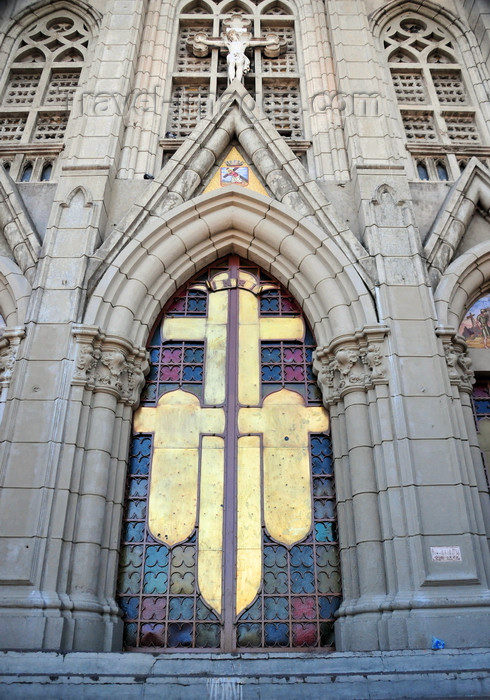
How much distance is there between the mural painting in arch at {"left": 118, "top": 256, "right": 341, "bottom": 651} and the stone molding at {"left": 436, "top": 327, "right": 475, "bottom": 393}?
6.02 feet

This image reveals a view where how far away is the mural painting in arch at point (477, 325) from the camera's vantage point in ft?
31.8

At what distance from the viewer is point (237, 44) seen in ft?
40.1

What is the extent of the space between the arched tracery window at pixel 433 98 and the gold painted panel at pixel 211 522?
599cm

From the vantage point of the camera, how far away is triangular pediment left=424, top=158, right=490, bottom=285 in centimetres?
953

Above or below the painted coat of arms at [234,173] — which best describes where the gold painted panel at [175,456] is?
below

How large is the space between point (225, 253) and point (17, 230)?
3.20m

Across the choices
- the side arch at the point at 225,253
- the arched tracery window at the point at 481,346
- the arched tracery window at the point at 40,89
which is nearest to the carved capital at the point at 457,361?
the arched tracery window at the point at 481,346

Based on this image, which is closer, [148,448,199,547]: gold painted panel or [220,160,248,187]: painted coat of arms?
[148,448,199,547]: gold painted panel

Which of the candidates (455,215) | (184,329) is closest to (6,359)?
(184,329)

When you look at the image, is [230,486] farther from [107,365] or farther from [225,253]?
[225,253]

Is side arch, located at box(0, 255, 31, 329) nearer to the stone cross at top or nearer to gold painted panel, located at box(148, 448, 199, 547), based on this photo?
gold painted panel, located at box(148, 448, 199, 547)

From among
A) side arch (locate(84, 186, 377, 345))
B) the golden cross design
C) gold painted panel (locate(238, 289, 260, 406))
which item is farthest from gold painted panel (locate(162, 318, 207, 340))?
gold painted panel (locate(238, 289, 260, 406))

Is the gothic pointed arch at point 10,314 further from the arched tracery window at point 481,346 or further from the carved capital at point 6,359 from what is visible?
the arched tracery window at point 481,346

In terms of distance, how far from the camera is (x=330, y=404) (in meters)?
8.84
